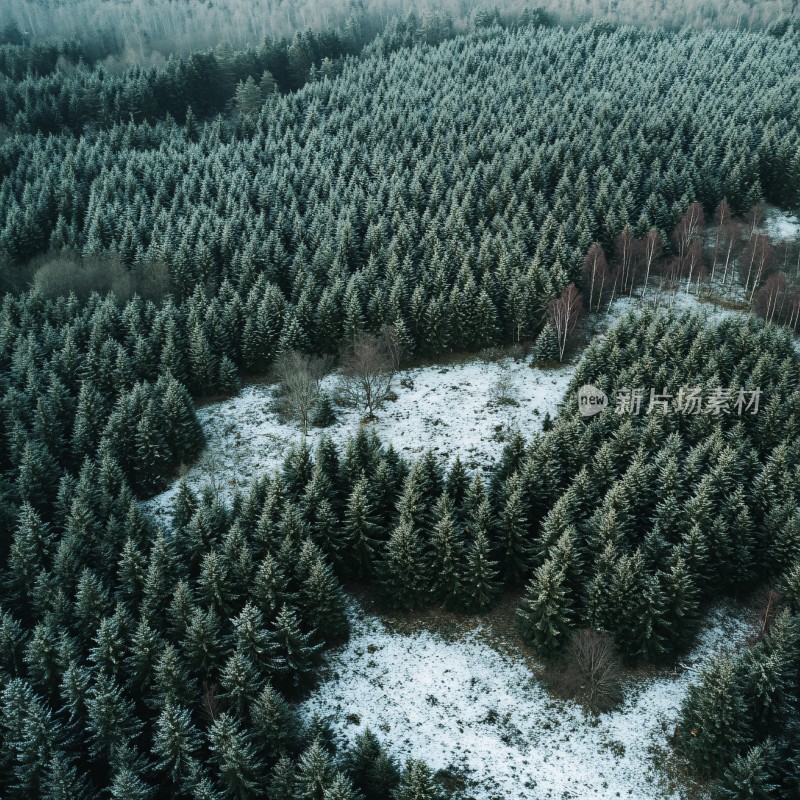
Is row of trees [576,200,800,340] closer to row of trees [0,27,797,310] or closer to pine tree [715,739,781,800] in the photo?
row of trees [0,27,797,310]

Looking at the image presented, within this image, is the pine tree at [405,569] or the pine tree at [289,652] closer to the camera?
the pine tree at [289,652]

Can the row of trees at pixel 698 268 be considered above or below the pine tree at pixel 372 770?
above

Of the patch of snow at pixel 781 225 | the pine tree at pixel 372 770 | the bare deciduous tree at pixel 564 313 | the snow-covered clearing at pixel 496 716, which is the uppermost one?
the patch of snow at pixel 781 225

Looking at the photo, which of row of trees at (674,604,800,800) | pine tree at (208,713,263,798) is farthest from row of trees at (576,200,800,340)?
pine tree at (208,713,263,798)

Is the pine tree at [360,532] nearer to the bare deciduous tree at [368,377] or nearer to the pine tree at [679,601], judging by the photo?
the bare deciduous tree at [368,377]

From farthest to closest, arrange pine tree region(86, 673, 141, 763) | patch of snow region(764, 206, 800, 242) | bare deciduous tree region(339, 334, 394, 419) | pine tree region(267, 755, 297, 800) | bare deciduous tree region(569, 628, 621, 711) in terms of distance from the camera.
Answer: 1. patch of snow region(764, 206, 800, 242)
2. bare deciduous tree region(339, 334, 394, 419)
3. bare deciduous tree region(569, 628, 621, 711)
4. pine tree region(86, 673, 141, 763)
5. pine tree region(267, 755, 297, 800)

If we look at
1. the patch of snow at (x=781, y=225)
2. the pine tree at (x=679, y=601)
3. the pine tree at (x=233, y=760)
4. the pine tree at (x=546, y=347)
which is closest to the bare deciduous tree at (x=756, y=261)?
the patch of snow at (x=781, y=225)

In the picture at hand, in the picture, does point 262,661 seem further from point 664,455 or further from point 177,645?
point 664,455
